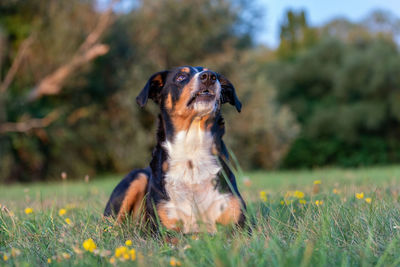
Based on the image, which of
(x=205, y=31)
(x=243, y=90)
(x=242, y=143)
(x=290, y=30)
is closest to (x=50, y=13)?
(x=205, y=31)

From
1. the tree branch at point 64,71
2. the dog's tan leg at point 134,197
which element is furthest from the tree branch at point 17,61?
the dog's tan leg at point 134,197

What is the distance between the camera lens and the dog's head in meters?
3.86

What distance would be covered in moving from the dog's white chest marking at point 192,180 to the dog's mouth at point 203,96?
0.77 feet

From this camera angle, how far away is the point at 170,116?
405cm

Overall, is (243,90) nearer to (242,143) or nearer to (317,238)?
(242,143)

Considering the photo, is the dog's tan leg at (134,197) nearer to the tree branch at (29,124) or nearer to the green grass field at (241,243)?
the green grass field at (241,243)

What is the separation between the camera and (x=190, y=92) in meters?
3.92

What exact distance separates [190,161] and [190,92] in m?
0.63

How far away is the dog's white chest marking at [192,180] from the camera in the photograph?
360 centimetres

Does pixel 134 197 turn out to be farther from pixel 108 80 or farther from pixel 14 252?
pixel 108 80

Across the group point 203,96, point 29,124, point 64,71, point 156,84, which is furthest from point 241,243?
point 64,71

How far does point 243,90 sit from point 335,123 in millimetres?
10771

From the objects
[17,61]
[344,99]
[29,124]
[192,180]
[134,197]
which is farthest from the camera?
[344,99]

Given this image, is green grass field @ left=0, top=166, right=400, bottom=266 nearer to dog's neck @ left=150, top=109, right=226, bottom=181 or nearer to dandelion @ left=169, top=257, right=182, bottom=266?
dandelion @ left=169, top=257, right=182, bottom=266
